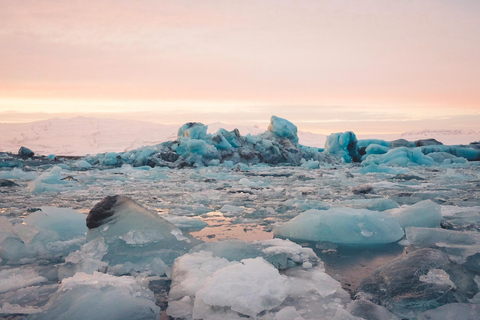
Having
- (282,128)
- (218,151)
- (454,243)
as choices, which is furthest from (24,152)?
(454,243)

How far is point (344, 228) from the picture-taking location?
2902mm

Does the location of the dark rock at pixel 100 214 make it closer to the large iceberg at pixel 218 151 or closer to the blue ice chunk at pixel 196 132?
the large iceberg at pixel 218 151

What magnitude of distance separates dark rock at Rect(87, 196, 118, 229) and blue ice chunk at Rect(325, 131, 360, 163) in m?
21.0

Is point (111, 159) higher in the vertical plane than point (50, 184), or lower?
lower

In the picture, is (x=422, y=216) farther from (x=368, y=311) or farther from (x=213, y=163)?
(x=213, y=163)

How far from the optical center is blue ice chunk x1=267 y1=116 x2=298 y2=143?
69.7 feet

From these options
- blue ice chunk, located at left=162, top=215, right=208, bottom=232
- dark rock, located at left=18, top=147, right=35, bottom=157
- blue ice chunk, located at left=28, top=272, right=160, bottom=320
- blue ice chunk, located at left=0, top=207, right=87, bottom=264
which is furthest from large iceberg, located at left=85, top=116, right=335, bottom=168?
blue ice chunk, located at left=28, top=272, right=160, bottom=320

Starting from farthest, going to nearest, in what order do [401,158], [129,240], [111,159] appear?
[111,159] < [401,158] < [129,240]

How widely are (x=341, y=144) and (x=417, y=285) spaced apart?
21.6 m

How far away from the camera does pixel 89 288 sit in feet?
5.33

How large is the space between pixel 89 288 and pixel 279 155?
1876cm

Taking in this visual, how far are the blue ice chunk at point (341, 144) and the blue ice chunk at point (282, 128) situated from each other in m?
2.74

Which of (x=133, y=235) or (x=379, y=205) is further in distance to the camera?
(x=379, y=205)

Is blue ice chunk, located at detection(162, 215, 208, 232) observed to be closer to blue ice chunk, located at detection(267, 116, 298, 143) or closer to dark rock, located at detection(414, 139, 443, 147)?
blue ice chunk, located at detection(267, 116, 298, 143)
